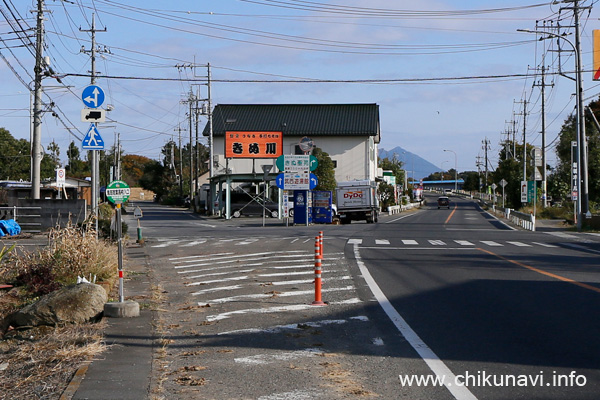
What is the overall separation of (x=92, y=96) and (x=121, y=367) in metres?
8.90

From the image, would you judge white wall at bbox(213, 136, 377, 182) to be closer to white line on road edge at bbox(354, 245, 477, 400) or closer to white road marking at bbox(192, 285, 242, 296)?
white road marking at bbox(192, 285, 242, 296)

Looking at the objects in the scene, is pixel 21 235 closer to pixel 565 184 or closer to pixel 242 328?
pixel 242 328

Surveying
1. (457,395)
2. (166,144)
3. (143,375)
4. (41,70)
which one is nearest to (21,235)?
(41,70)

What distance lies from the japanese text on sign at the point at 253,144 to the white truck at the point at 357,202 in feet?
37.2

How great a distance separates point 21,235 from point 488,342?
2431cm

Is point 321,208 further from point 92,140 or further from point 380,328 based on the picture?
point 380,328

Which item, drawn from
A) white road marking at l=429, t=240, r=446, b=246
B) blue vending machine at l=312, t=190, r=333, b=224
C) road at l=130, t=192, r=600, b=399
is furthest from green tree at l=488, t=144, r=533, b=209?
road at l=130, t=192, r=600, b=399

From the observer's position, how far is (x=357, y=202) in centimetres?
4484

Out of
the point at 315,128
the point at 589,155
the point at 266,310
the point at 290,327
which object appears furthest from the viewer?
the point at 315,128

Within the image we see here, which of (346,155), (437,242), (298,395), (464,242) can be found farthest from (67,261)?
(346,155)

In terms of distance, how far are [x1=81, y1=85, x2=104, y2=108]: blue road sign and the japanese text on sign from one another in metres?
39.8

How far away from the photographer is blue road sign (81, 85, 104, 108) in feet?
48.2

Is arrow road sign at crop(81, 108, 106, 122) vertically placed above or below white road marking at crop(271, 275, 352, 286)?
above

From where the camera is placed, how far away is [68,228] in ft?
45.5
